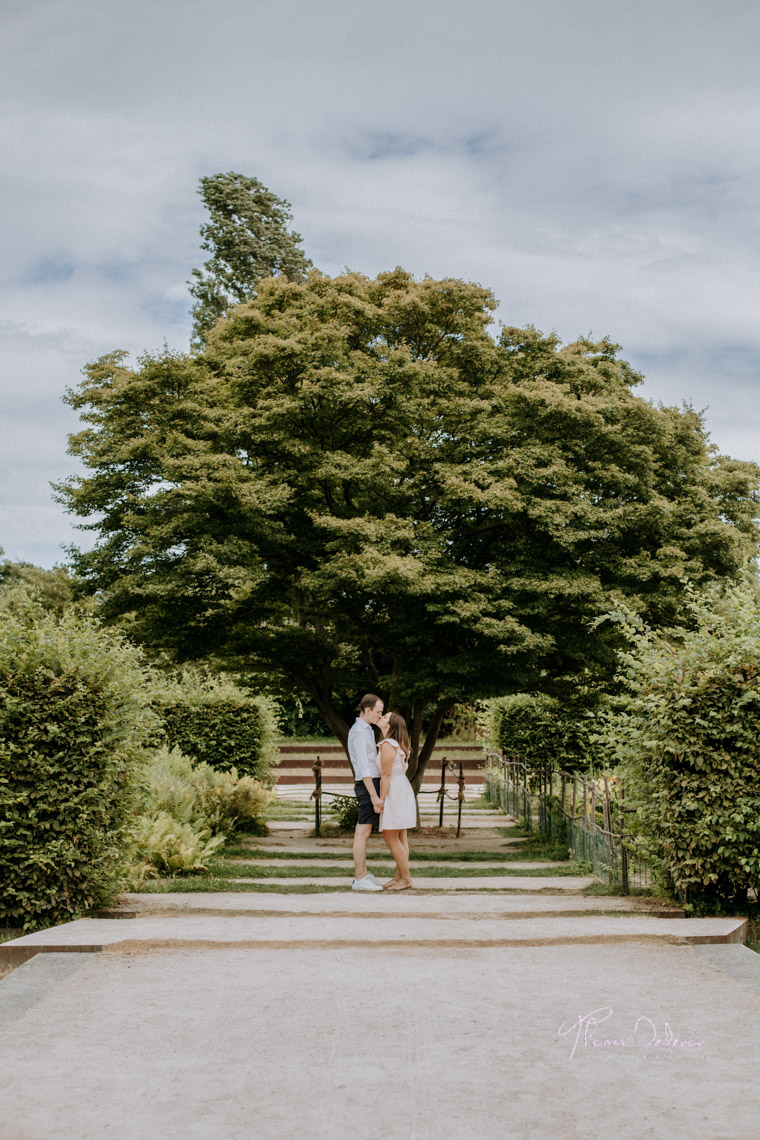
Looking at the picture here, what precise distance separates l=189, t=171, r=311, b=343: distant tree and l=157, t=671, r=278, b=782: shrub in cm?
1548

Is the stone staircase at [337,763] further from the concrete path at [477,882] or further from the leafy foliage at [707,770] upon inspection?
the leafy foliage at [707,770]

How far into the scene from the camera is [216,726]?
19.1m

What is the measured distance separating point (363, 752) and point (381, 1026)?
171 inches

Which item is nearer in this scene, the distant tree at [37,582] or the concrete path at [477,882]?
the concrete path at [477,882]

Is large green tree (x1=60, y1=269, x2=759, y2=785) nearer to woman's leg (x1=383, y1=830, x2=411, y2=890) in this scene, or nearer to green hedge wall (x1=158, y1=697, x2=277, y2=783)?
green hedge wall (x1=158, y1=697, x2=277, y2=783)

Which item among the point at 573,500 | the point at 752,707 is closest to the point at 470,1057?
the point at 752,707

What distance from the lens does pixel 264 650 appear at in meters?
16.5

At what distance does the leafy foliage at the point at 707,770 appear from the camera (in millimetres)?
7520

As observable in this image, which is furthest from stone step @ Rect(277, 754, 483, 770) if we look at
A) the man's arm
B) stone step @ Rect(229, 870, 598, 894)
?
the man's arm

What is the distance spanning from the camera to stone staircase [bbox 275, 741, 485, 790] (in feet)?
88.1

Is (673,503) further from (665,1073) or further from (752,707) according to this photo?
(665,1073)

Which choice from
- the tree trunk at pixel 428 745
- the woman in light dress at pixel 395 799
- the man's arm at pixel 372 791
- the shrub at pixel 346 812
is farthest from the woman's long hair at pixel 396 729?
the tree trunk at pixel 428 745

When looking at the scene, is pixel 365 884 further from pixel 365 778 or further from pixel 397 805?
pixel 365 778

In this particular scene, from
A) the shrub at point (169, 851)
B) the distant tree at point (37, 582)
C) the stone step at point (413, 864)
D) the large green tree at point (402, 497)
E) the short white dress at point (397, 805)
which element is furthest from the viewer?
the distant tree at point (37, 582)
